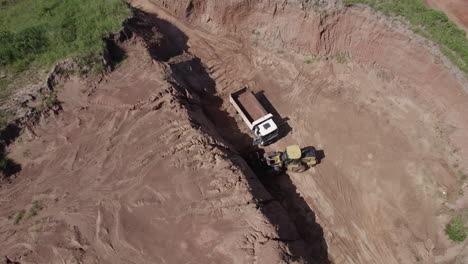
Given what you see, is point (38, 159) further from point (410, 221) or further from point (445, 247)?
→ point (445, 247)

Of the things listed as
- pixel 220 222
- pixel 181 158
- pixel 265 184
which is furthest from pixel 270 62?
pixel 220 222

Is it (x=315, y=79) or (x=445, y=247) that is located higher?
(x=315, y=79)

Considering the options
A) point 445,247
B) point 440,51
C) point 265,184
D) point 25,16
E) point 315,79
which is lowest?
point 445,247

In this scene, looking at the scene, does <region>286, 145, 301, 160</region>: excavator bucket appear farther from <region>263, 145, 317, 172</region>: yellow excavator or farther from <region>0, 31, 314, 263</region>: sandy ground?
<region>0, 31, 314, 263</region>: sandy ground

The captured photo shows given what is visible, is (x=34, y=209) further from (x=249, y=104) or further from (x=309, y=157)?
(x=309, y=157)

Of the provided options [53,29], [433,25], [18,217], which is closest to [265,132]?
[433,25]

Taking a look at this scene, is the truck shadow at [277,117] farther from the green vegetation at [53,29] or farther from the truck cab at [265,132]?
the green vegetation at [53,29]

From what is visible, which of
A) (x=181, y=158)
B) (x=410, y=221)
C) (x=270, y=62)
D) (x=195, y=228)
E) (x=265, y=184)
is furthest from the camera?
(x=270, y=62)
